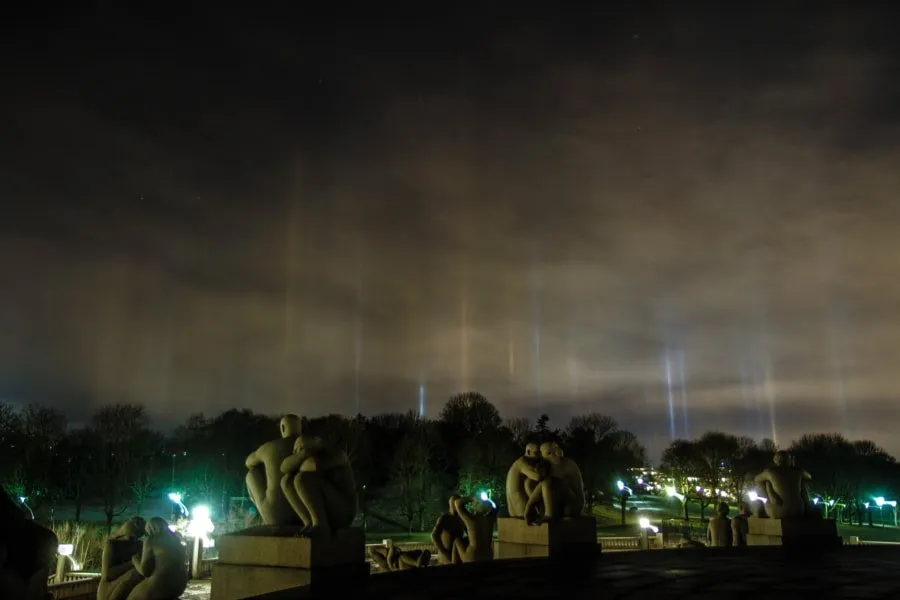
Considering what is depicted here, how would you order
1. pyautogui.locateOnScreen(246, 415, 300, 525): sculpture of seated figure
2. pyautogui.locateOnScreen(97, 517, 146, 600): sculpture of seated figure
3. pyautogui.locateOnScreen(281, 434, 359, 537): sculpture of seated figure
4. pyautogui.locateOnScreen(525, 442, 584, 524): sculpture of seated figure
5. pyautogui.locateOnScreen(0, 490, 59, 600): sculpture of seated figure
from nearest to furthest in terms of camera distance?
1. pyautogui.locateOnScreen(0, 490, 59, 600): sculpture of seated figure
2. pyautogui.locateOnScreen(97, 517, 146, 600): sculpture of seated figure
3. pyautogui.locateOnScreen(281, 434, 359, 537): sculpture of seated figure
4. pyautogui.locateOnScreen(246, 415, 300, 525): sculpture of seated figure
5. pyautogui.locateOnScreen(525, 442, 584, 524): sculpture of seated figure

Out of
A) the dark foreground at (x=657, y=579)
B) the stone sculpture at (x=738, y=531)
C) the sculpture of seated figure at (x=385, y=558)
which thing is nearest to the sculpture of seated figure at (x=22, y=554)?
the dark foreground at (x=657, y=579)

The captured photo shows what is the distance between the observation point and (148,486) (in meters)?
54.9

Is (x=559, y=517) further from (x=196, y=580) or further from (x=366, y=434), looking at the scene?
(x=366, y=434)

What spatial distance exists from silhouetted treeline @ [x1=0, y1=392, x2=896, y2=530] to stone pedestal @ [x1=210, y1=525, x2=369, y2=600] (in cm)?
3997

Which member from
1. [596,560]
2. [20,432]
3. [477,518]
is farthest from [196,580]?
[20,432]

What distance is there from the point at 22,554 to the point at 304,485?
4.12 metres

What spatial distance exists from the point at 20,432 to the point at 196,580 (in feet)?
98.7

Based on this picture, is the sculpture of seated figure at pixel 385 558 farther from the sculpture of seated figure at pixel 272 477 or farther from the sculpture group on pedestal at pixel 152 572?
the sculpture group on pedestal at pixel 152 572

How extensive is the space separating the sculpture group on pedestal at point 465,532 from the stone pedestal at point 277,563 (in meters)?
5.08

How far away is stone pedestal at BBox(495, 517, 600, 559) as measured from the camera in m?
13.9

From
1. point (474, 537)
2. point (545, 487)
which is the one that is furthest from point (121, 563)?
point (545, 487)

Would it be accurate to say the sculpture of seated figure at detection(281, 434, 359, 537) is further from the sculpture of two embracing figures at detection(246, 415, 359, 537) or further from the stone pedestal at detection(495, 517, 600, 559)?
the stone pedestal at detection(495, 517, 600, 559)

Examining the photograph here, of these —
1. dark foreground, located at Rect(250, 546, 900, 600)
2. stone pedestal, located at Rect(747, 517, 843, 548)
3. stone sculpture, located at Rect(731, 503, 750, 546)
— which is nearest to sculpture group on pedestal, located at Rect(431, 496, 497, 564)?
dark foreground, located at Rect(250, 546, 900, 600)

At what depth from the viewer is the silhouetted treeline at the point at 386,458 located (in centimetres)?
5291
